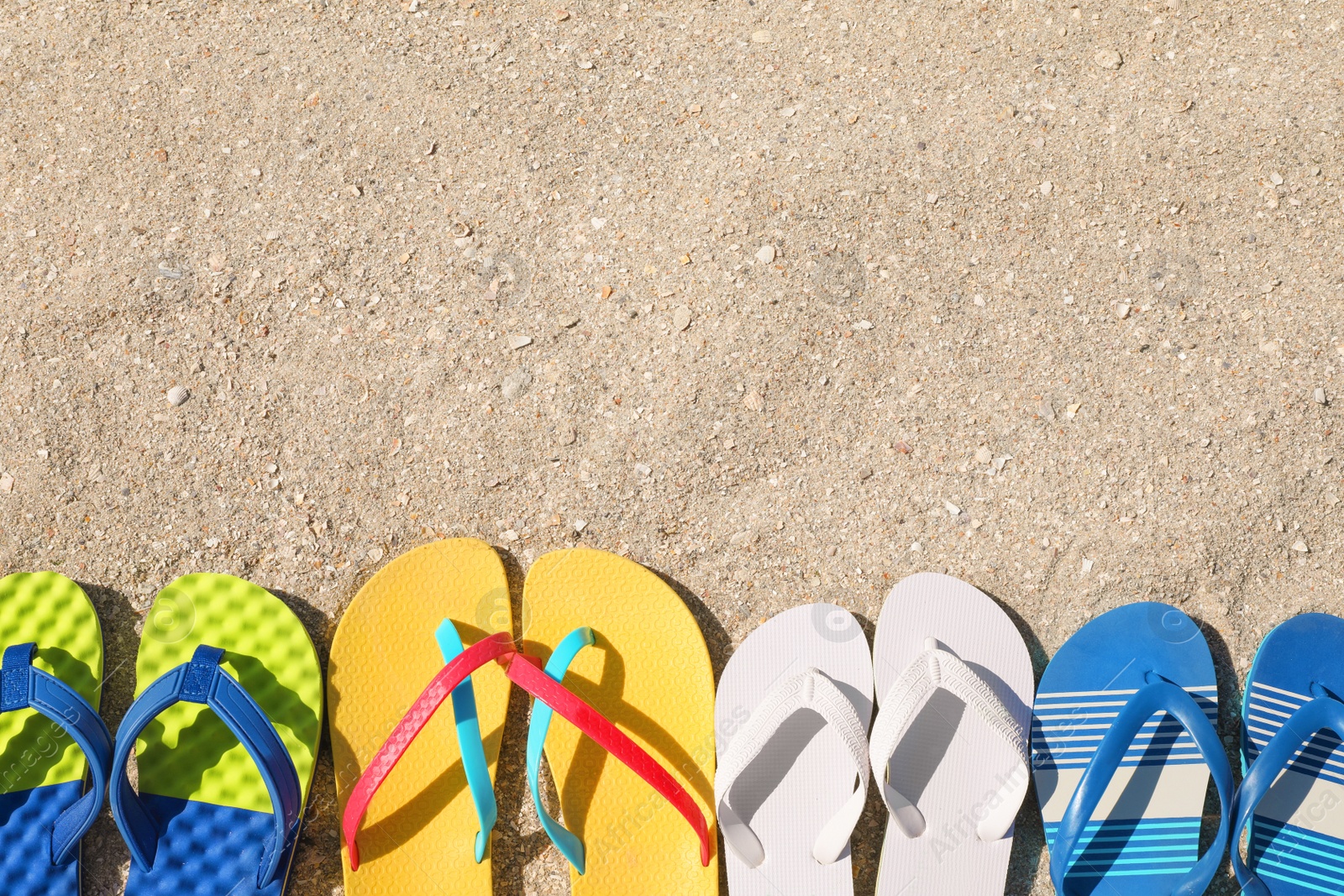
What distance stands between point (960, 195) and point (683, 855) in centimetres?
130

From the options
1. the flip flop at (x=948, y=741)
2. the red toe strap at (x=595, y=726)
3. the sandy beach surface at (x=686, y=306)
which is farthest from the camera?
the sandy beach surface at (x=686, y=306)

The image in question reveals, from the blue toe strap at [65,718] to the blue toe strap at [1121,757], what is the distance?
1569mm

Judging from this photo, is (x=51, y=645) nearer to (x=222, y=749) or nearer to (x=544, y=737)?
(x=222, y=749)

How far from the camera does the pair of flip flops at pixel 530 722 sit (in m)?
1.33

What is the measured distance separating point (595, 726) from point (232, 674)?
67 centimetres

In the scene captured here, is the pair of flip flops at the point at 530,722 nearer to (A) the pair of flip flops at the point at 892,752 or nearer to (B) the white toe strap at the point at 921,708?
(A) the pair of flip flops at the point at 892,752

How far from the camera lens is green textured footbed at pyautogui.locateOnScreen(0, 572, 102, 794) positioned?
1.36m

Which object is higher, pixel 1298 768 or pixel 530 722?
pixel 530 722

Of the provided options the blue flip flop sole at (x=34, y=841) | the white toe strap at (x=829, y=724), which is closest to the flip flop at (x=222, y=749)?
the blue flip flop sole at (x=34, y=841)

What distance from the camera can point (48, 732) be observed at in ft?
4.48

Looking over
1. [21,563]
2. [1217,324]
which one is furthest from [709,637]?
[21,563]

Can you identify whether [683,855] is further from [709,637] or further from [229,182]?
[229,182]

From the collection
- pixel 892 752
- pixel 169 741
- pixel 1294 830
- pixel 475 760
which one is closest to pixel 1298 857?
pixel 1294 830

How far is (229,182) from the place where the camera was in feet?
4.92
